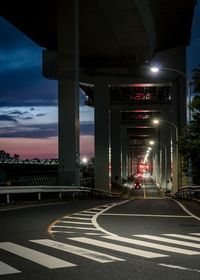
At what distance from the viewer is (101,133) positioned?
214ft

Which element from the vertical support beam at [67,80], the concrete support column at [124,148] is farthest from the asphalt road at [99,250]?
the concrete support column at [124,148]

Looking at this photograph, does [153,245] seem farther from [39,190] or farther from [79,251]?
[39,190]

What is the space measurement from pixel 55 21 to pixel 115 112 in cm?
4576

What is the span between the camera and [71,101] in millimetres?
33031

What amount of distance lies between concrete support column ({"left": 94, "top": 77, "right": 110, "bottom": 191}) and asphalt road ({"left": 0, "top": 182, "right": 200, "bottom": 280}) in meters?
49.8

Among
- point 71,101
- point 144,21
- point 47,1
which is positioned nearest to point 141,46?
point 144,21

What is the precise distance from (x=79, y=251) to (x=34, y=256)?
0.96m

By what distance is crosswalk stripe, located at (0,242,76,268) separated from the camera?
23.9ft

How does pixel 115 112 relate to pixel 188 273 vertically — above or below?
above

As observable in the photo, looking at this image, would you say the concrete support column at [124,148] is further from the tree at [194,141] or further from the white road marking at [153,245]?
the white road marking at [153,245]

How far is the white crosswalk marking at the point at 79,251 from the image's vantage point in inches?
306

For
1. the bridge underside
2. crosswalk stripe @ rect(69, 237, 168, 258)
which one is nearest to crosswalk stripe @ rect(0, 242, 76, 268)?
crosswalk stripe @ rect(69, 237, 168, 258)

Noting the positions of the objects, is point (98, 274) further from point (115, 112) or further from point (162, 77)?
point (115, 112)

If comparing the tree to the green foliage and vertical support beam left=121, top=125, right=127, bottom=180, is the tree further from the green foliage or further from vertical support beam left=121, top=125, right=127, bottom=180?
vertical support beam left=121, top=125, right=127, bottom=180
